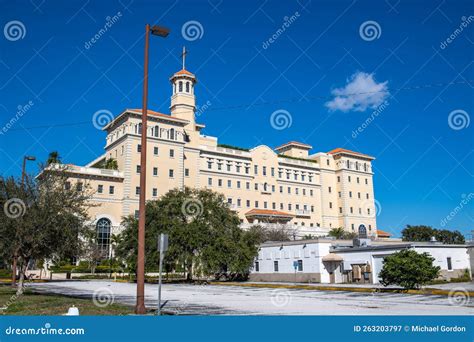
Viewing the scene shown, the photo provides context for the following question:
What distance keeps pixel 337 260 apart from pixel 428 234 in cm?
7176

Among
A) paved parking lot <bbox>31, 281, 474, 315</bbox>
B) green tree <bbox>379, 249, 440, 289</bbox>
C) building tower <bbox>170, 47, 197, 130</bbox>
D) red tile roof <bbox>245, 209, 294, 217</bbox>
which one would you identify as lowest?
paved parking lot <bbox>31, 281, 474, 315</bbox>

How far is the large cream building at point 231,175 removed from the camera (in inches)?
2844

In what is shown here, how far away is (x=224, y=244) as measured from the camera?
3962 cm

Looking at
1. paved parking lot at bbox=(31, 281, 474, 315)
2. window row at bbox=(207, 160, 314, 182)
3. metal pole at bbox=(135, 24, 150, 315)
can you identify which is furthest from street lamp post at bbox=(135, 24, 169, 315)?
window row at bbox=(207, 160, 314, 182)

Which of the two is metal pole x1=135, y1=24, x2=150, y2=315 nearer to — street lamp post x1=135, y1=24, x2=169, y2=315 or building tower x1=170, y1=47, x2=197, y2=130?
street lamp post x1=135, y1=24, x2=169, y2=315

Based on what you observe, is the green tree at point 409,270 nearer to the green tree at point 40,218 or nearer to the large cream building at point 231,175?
the green tree at point 40,218

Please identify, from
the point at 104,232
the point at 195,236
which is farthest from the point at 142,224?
the point at 104,232

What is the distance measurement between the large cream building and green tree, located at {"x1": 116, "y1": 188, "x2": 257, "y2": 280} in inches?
663

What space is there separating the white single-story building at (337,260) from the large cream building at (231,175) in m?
18.9

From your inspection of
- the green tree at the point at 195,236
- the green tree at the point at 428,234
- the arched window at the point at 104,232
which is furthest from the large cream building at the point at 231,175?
the green tree at the point at 195,236

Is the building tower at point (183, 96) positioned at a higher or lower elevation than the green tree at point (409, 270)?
higher

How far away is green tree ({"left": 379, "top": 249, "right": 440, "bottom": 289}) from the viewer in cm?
2480

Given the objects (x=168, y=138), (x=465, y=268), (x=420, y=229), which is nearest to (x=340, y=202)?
(x=420, y=229)

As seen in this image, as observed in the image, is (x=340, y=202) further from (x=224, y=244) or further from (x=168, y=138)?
(x=224, y=244)
